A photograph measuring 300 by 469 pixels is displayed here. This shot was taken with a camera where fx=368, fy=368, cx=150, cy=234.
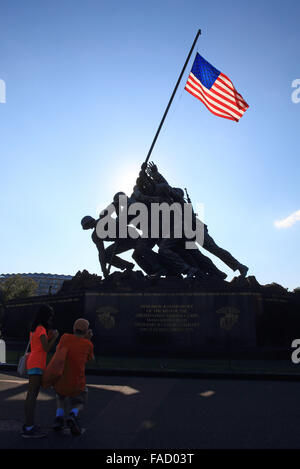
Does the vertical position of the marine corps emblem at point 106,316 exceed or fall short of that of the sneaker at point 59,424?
it exceeds it

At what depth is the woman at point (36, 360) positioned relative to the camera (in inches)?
174

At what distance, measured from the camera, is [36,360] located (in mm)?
4629

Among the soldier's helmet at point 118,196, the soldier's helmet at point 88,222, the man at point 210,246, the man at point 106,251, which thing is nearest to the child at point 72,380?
the man at point 210,246

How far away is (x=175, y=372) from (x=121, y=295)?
5.63 meters

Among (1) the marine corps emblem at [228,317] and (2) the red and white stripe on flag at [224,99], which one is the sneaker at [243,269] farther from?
(2) the red and white stripe on flag at [224,99]

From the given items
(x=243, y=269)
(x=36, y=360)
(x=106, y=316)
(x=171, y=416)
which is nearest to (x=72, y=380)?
A: (x=36, y=360)

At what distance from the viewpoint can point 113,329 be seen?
14.6 metres

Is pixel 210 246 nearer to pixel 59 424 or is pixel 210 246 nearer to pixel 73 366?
pixel 73 366

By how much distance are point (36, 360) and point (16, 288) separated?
54355mm

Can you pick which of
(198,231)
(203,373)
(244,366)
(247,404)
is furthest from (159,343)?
(247,404)

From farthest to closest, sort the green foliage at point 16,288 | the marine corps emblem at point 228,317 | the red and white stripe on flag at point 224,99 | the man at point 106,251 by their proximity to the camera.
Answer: the green foliage at point 16,288 < the man at point 106,251 < the red and white stripe on flag at point 224,99 < the marine corps emblem at point 228,317

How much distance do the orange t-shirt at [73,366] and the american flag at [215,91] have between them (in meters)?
13.0

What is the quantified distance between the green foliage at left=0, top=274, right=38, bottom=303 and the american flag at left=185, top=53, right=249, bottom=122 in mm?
45260
